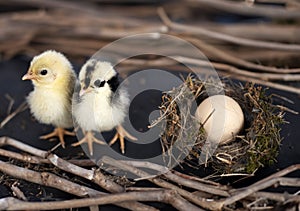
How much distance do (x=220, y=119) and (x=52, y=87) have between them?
395 millimetres

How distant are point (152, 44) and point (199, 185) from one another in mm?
761

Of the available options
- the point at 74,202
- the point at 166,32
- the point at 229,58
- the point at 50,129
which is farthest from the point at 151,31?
the point at 74,202

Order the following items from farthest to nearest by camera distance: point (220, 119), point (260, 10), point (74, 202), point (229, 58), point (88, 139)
Result: point (260, 10) < point (229, 58) < point (88, 139) < point (220, 119) < point (74, 202)

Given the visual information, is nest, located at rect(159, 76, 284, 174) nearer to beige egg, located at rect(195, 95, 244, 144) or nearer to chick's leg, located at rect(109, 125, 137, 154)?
beige egg, located at rect(195, 95, 244, 144)

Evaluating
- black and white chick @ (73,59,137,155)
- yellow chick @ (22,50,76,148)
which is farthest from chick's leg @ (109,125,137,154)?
yellow chick @ (22,50,76,148)

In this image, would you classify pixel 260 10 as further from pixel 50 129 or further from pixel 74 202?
pixel 74 202

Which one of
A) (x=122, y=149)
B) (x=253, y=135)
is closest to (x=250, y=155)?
(x=253, y=135)

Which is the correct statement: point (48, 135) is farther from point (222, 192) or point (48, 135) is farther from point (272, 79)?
point (272, 79)

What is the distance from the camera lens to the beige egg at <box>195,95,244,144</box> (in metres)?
1.07

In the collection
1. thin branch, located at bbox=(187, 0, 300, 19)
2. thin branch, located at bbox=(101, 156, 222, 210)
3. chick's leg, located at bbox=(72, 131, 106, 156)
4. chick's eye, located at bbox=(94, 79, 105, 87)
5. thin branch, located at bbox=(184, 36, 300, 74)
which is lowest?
thin branch, located at bbox=(101, 156, 222, 210)

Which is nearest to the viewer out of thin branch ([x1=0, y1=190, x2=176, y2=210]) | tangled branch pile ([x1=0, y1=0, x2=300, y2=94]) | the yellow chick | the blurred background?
thin branch ([x1=0, y1=190, x2=176, y2=210])

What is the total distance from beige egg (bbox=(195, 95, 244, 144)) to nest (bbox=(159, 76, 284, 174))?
15 millimetres

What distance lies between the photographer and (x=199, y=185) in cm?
101

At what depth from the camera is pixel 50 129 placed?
1304 millimetres
